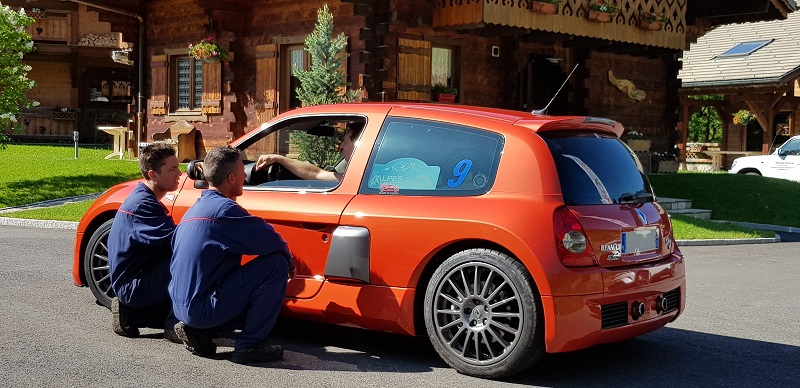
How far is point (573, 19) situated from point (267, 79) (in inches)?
259

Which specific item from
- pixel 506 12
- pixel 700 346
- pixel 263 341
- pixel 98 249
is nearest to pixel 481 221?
pixel 263 341

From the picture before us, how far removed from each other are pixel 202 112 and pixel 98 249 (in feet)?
51.7

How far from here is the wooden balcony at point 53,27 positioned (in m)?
36.4

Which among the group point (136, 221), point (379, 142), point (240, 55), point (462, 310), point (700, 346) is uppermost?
point (240, 55)

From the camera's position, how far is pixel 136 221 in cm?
594

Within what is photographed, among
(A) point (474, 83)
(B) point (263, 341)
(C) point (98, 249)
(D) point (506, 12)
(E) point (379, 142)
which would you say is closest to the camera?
(B) point (263, 341)

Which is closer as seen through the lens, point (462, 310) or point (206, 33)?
point (462, 310)

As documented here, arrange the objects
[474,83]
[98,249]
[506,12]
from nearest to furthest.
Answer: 1. [98,249]
2. [506,12]
3. [474,83]

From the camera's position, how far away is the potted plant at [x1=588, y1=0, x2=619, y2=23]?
18712 millimetres

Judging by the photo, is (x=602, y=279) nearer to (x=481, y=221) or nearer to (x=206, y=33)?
(x=481, y=221)

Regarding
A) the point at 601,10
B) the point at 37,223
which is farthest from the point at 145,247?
the point at 601,10

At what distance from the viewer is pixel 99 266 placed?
22.5 ft

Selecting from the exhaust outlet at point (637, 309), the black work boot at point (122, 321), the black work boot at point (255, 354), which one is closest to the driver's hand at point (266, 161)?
the black work boot at point (122, 321)

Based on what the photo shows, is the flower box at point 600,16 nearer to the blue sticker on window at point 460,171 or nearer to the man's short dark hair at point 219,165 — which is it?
the blue sticker on window at point 460,171
